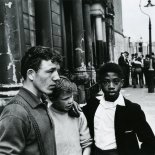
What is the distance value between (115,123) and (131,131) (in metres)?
0.16

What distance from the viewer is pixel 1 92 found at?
4.82m

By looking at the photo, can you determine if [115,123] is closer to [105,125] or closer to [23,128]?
[105,125]

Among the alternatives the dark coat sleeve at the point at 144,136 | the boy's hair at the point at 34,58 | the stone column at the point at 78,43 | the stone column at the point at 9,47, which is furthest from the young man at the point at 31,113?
the stone column at the point at 78,43

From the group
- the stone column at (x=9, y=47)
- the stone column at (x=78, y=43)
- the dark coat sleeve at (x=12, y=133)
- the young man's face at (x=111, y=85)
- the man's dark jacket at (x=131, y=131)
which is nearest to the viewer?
the dark coat sleeve at (x=12, y=133)

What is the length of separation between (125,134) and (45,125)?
1.05 meters

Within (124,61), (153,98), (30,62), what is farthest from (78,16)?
(30,62)

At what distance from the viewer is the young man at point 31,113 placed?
1815mm

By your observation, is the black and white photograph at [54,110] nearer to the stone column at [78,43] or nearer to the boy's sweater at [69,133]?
the boy's sweater at [69,133]

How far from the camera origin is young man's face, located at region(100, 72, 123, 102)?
297 centimetres

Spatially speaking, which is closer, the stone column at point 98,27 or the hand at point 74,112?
the hand at point 74,112

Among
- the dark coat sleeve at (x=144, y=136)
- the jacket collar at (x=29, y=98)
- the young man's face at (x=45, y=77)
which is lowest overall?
the dark coat sleeve at (x=144, y=136)

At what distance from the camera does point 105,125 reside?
2904mm

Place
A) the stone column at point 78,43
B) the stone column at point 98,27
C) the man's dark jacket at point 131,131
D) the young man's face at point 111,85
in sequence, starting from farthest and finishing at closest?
the stone column at point 98,27, the stone column at point 78,43, the young man's face at point 111,85, the man's dark jacket at point 131,131

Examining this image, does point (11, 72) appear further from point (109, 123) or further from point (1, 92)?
point (109, 123)
